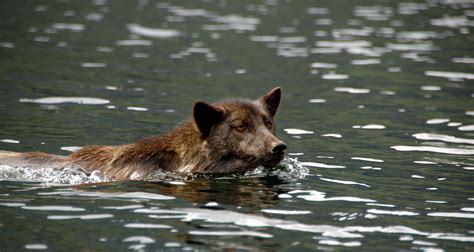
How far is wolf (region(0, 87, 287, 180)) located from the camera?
587 inches

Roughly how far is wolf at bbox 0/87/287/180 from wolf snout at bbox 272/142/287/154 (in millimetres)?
270

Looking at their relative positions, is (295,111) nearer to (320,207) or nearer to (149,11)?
(320,207)

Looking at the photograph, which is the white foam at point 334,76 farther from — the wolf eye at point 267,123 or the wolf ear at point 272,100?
the wolf eye at point 267,123

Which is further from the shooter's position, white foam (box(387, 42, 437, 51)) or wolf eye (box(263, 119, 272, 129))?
white foam (box(387, 42, 437, 51))

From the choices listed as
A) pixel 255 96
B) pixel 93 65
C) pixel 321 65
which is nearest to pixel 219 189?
pixel 255 96

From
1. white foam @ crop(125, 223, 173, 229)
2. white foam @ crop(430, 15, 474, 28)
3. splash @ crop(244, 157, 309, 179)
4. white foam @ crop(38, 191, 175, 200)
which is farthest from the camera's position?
white foam @ crop(430, 15, 474, 28)

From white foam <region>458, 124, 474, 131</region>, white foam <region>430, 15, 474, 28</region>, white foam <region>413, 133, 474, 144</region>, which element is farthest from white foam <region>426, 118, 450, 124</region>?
white foam <region>430, 15, 474, 28</region>

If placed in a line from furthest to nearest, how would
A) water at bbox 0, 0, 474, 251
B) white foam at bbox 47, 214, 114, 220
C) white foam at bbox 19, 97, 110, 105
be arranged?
white foam at bbox 19, 97, 110, 105 → white foam at bbox 47, 214, 114, 220 → water at bbox 0, 0, 474, 251

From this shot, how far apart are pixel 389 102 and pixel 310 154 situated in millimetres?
6921

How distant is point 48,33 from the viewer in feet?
114

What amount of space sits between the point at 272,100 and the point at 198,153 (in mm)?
1770

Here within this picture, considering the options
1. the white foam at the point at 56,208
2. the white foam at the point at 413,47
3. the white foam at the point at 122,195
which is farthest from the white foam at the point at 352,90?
the white foam at the point at 56,208

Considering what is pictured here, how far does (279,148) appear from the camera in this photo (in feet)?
47.7

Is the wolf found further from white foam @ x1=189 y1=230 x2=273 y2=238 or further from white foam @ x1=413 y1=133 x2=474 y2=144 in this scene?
white foam @ x1=413 y1=133 x2=474 y2=144
